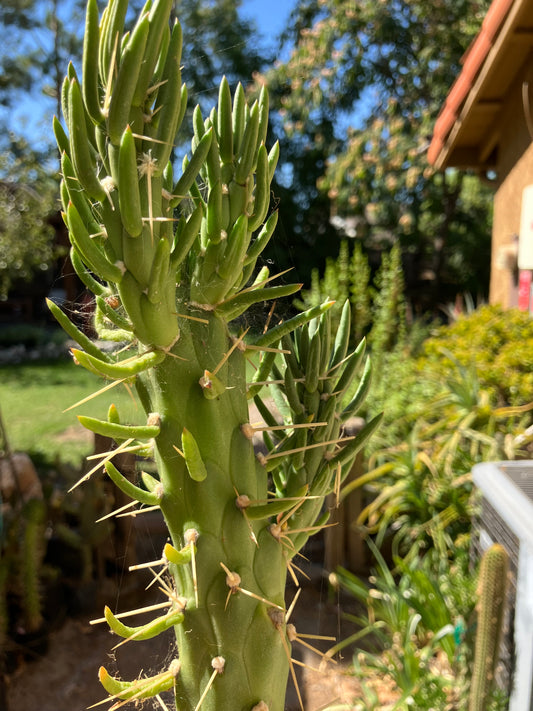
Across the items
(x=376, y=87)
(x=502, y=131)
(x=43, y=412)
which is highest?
(x=376, y=87)

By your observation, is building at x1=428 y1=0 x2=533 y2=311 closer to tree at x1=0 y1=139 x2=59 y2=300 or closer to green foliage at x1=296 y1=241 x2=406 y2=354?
green foliage at x1=296 y1=241 x2=406 y2=354

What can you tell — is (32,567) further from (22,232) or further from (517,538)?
(22,232)

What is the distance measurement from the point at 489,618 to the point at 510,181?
3825 mm

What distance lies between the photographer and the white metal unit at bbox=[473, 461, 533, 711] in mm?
1712

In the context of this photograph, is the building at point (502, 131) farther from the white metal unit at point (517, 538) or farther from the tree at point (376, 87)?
the tree at point (376, 87)

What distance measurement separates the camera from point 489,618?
1.71m

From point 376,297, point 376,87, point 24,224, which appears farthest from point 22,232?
point 376,87

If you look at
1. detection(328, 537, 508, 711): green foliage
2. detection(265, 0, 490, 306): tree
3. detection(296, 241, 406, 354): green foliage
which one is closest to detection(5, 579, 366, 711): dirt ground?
detection(328, 537, 508, 711): green foliage

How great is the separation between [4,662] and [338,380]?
2.65 metres

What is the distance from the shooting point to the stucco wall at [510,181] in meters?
4.18

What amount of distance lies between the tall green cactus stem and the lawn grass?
483cm

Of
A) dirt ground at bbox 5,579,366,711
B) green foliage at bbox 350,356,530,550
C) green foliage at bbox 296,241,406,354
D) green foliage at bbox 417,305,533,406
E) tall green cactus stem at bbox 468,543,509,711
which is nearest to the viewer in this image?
dirt ground at bbox 5,579,366,711

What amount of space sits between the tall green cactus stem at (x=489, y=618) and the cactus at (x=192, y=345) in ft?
4.21

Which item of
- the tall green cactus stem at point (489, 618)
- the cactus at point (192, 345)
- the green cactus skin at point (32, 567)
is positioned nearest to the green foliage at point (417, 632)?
the tall green cactus stem at point (489, 618)
